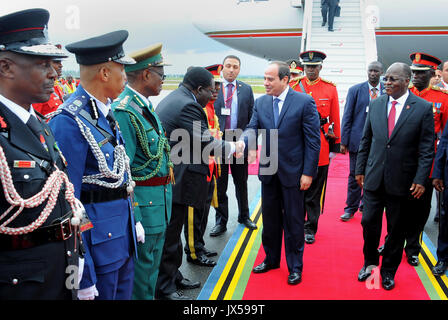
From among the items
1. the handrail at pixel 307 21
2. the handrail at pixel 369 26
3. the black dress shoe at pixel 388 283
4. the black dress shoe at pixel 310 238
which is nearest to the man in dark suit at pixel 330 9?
the handrail at pixel 307 21

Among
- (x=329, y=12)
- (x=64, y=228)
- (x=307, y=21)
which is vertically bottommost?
(x=64, y=228)

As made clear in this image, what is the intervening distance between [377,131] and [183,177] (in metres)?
1.66

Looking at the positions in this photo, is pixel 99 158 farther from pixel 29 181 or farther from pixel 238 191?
pixel 238 191

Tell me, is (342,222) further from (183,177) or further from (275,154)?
(183,177)

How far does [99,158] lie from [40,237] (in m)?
0.50

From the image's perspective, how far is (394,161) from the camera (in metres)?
3.27

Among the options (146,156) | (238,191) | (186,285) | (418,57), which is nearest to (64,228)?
(146,156)

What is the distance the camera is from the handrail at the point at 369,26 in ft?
40.3

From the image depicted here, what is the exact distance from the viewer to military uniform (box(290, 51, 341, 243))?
15.3ft

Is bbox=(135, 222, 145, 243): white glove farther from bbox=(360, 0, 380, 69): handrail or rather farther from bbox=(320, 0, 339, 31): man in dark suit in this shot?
bbox=(320, 0, 339, 31): man in dark suit

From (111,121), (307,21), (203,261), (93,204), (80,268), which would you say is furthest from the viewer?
(307,21)

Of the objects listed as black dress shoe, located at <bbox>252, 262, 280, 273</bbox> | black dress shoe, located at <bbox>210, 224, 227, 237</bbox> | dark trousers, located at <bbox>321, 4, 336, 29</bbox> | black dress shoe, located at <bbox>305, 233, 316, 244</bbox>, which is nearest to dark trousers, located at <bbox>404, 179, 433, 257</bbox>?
black dress shoe, located at <bbox>305, 233, 316, 244</bbox>

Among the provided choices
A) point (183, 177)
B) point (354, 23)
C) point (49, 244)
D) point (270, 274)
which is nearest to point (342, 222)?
point (270, 274)

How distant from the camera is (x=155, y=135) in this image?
243 cm
